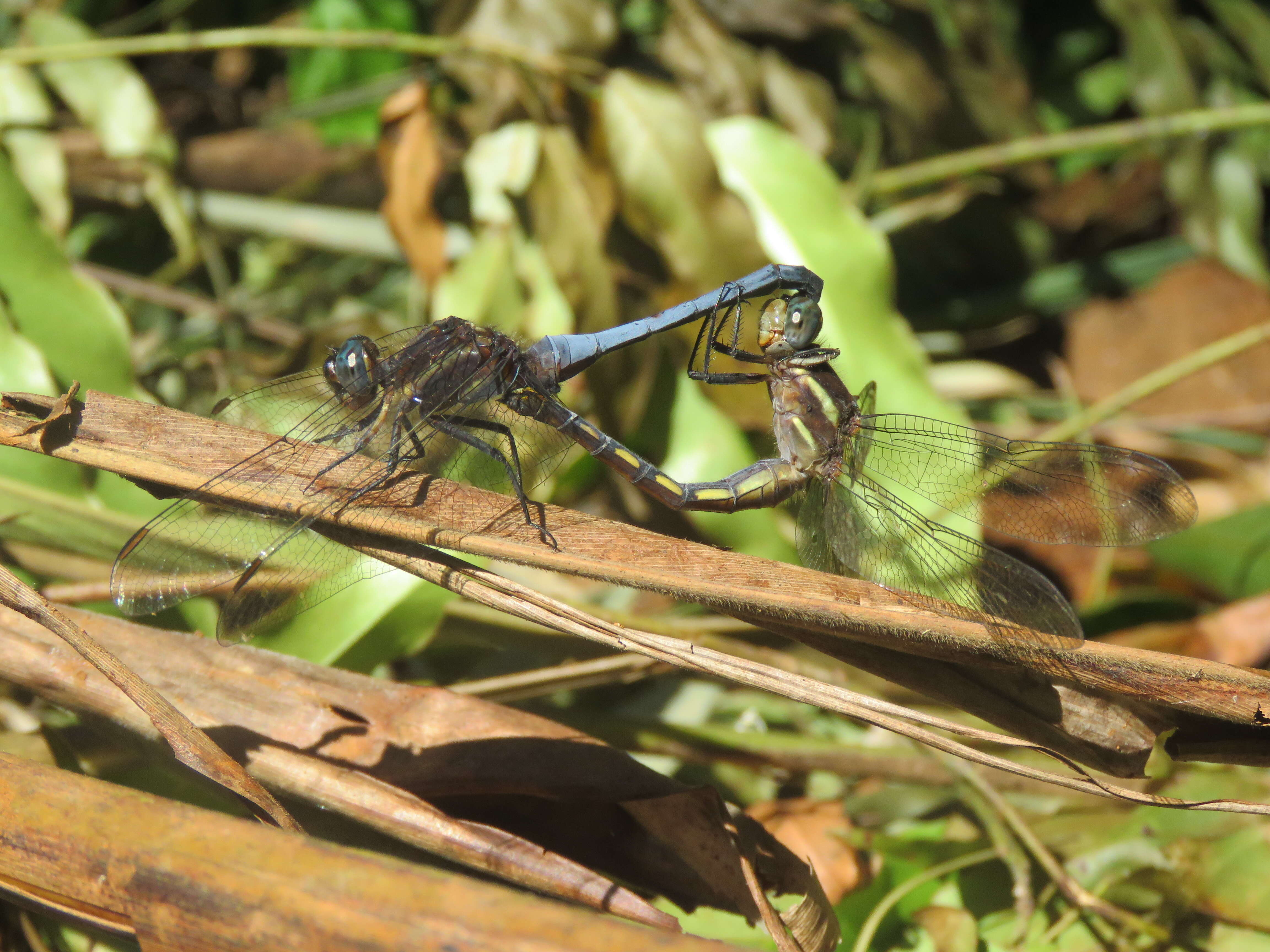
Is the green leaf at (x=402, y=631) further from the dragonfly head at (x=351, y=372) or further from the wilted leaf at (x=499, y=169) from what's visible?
the wilted leaf at (x=499, y=169)

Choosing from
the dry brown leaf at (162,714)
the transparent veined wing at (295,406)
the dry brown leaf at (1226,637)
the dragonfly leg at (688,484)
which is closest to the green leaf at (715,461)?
the dragonfly leg at (688,484)

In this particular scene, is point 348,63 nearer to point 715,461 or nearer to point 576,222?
point 576,222

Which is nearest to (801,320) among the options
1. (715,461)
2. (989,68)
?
(715,461)

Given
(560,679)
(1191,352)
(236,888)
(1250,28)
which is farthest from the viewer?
(1250,28)

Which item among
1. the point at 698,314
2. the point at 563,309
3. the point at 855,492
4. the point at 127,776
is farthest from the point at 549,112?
the point at 127,776

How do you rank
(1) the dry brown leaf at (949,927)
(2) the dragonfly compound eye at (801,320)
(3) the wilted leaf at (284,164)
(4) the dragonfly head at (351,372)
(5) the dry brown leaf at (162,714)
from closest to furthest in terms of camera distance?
(5) the dry brown leaf at (162,714)
(1) the dry brown leaf at (949,927)
(4) the dragonfly head at (351,372)
(2) the dragonfly compound eye at (801,320)
(3) the wilted leaf at (284,164)

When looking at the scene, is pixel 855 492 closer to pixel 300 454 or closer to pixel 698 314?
pixel 698 314
